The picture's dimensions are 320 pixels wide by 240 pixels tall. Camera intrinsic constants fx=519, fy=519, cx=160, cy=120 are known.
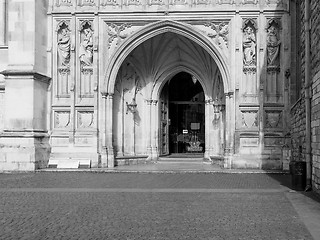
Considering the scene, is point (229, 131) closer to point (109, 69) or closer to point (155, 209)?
point (109, 69)

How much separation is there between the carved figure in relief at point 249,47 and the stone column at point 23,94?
798cm

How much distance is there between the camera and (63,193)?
12266mm

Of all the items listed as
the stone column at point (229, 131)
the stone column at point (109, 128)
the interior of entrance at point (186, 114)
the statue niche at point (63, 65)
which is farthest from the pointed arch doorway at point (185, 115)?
the statue niche at point (63, 65)

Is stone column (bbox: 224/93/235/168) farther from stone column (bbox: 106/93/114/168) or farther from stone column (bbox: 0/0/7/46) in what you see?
stone column (bbox: 0/0/7/46)

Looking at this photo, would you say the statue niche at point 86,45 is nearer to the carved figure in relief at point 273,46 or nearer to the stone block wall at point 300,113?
the carved figure in relief at point 273,46

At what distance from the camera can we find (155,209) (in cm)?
979

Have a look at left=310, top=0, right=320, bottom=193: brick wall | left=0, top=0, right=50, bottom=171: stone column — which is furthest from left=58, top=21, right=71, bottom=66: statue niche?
left=310, top=0, right=320, bottom=193: brick wall

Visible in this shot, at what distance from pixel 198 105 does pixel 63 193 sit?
15804 mm

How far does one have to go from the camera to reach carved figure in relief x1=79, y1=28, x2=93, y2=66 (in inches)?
818

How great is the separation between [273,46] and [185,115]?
323 inches

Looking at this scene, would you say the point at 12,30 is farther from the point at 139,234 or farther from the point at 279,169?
the point at 139,234

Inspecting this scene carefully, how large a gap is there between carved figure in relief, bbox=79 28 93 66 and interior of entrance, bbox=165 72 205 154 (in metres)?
6.65

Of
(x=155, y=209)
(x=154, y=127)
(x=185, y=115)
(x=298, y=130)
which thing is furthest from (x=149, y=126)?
(x=155, y=209)

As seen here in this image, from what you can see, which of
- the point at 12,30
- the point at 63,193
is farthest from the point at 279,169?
the point at 12,30
